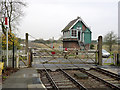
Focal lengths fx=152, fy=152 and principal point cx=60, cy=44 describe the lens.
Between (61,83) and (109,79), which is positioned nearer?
(61,83)

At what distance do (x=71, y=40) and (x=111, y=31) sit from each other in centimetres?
1640

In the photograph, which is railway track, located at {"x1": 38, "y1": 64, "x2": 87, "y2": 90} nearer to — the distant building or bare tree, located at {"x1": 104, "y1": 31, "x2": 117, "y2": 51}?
the distant building

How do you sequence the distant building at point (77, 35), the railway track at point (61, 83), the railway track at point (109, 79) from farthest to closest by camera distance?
the distant building at point (77, 35)
the railway track at point (109, 79)
the railway track at point (61, 83)

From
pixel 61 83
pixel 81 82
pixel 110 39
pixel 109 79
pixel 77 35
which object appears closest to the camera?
pixel 61 83

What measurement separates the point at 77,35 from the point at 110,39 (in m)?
13.9

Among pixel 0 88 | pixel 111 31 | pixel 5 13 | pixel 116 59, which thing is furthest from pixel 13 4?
pixel 111 31

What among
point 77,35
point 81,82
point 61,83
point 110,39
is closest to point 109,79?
point 81,82

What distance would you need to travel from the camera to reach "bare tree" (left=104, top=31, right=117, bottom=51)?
4005cm

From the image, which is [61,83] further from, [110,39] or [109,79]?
[110,39]

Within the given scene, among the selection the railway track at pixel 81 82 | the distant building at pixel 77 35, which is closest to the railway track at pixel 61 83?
the railway track at pixel 81 82

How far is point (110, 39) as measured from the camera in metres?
40.8

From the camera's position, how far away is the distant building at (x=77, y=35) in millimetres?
30922

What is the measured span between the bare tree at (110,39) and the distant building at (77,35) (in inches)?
402

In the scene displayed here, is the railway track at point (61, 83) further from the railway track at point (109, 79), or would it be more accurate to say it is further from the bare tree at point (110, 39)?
the bare tree at point (110, 39)
